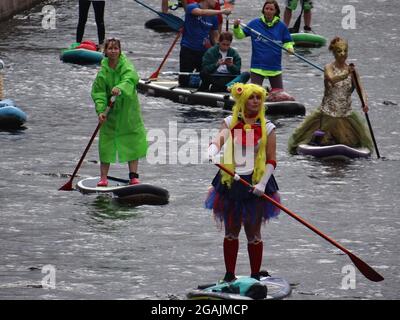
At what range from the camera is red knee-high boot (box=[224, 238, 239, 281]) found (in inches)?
Answer: 562

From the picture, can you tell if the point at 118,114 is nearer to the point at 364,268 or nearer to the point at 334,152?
the point at 334,152

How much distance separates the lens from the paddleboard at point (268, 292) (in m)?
13.8

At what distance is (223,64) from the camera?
24.8 metres

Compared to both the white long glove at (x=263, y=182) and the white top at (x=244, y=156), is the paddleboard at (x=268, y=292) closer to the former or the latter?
the white long glove at (x=263, y=182)

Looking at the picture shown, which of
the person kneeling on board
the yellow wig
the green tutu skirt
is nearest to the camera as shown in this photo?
the yellow wig

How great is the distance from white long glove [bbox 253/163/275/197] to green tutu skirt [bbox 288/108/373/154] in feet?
23.1

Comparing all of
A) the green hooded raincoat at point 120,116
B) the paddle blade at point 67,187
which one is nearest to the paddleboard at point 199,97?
the green hooded raincoat at point 120,116

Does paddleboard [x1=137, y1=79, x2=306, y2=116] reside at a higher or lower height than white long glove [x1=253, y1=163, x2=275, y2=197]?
lower

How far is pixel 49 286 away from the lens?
14.6 meters

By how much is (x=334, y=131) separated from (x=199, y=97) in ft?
14.3

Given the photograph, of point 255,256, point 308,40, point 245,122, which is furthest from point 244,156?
point 308,40

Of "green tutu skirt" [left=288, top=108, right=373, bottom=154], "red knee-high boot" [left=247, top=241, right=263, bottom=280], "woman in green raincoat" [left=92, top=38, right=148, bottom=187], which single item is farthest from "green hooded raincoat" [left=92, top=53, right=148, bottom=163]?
"red knee-high boot" [left=247, top=241, right=263, bottom=280]

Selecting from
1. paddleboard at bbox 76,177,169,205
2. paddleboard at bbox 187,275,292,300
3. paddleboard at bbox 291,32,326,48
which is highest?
paddleboard at bbox 187,275,292,300

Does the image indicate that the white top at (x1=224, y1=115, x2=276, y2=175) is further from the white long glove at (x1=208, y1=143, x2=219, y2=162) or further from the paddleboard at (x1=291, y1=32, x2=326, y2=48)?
the paddleboard at (x1=291, y1=32, x2=326, y2=48)
